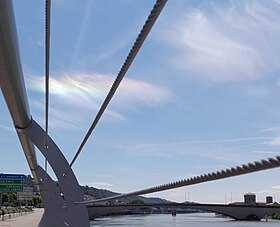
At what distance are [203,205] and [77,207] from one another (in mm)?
51536

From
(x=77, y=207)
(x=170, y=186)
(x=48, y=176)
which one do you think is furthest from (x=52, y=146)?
(x=48, y=176)

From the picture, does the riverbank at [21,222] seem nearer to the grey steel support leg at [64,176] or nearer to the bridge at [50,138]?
the bridge at [50,138]

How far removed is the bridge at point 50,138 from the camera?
8.01 ft

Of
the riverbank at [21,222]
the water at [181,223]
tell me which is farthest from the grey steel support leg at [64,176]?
the water at [181,223]

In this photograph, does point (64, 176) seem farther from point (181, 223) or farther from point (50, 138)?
point (181, 223)

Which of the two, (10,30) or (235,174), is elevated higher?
(10,30)

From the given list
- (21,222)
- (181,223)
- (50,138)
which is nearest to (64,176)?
(50,138)

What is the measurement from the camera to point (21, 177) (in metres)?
47.9

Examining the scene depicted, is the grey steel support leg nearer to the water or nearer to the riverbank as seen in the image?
the riverbank

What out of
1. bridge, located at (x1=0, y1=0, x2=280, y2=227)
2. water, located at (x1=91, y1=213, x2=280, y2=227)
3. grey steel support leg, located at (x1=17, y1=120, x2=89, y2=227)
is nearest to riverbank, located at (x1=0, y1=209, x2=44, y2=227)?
water, located at (x1=91, y1=213, x2=280, y2=227)

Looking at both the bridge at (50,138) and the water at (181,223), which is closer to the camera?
the bridge at (50,138)

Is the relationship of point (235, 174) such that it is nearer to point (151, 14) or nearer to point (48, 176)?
point (151, 14)

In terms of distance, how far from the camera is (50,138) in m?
8.63

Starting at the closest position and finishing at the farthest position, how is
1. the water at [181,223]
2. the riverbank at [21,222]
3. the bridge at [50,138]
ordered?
the bridge at [50,138], the riverbank at [21,222], the water at [181,223]
